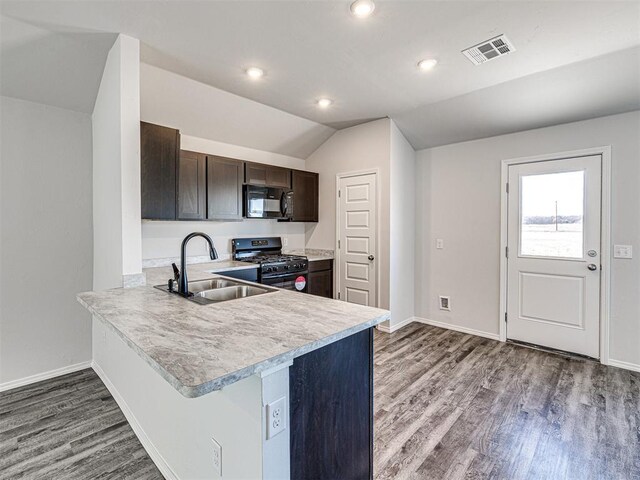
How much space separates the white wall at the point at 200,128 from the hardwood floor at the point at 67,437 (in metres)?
1.39

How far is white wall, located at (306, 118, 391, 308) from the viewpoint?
152 inches

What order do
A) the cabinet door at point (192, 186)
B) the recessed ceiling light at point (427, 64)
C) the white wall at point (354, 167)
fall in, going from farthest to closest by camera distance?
the white wall at point (354, 167) < the cabinet door at point (192, 186) < the recessed ceiling light at point (427, 64)

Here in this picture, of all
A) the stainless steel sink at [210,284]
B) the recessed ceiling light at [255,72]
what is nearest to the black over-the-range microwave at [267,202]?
the recessed ceiling light at [255,72]

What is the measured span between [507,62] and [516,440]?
2757 mm

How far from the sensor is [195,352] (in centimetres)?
103

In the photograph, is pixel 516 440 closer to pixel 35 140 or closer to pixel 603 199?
pixel 603 199

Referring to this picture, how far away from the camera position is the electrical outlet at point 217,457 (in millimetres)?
1238

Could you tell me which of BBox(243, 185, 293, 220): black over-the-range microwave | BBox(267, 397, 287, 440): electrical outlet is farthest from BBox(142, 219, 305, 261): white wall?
BBox(267, 397, 287, 440): electrical outlet

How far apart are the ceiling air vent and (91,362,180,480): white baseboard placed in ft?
10.9

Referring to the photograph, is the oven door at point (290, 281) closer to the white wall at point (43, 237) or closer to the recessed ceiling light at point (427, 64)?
the white wall at point (43, 237)

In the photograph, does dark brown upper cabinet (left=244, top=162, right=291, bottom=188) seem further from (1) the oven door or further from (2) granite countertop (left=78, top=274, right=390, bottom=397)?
(2) granite countertop (left=78, top=274, right=390, bottom=397)

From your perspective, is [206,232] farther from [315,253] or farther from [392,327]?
[392,327]

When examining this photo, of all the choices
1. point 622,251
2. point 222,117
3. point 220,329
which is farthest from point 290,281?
point 622,251

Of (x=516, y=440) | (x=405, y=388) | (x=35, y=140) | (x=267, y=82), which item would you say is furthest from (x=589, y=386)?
(x=35, y=140)
